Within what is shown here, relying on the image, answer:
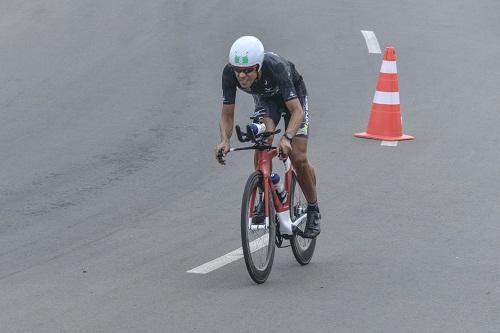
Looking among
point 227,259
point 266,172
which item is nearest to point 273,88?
point 266,172

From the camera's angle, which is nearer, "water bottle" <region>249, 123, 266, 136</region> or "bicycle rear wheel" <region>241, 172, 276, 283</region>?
"bicycle rear wheel" <region>241, 172, 276, 283</region>

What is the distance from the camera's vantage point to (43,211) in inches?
426

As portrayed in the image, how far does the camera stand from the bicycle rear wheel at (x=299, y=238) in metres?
9.18

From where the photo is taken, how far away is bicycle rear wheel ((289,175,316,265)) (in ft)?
30.1

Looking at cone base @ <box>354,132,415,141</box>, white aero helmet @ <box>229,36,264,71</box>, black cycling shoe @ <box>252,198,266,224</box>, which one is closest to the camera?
white aero helmet @ <box>229,36,264,71</box>

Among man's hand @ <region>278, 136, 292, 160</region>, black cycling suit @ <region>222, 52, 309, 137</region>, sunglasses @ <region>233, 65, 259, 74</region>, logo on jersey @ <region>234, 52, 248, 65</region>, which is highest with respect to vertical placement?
logo on jersey @ <region>234, 52, 248, 65</region>

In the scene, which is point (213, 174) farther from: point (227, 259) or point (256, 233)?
point (256, 233)

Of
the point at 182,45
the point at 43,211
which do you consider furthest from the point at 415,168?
the point at 182,45

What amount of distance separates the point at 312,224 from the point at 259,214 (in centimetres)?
76

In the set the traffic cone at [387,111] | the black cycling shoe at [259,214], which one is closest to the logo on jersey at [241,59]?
the black cycling shoe at [259,214]

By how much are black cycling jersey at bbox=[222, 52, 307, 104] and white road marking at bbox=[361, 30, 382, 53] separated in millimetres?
10364

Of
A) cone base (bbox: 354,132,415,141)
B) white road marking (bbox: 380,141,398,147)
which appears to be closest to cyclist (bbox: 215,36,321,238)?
white road marking (bbox: 380,141,398,147)

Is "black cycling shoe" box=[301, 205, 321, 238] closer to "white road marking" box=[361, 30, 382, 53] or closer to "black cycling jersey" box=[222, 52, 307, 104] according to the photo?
"black cycling jersey" box=[222, 52, 307, 104]

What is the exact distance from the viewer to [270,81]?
871 centimetres
